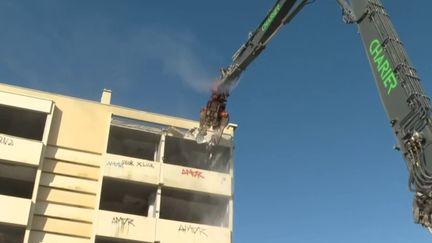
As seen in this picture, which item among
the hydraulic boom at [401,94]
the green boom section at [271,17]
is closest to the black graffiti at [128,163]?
the green boom section at [271,17]

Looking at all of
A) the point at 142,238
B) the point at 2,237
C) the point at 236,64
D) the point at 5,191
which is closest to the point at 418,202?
the point at 236,64

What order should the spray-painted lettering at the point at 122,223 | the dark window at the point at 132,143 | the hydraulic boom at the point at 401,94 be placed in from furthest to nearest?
the dark window at the point at 132,143 < the spray-painted lettering at the point at 122,223 < the hydraulic boom at the point at 401,94

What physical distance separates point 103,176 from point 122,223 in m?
3.44

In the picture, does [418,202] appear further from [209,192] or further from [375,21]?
[209,192]

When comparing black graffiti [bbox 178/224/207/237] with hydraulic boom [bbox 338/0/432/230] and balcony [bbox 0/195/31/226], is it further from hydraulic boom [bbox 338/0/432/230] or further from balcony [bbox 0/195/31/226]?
hydraulic boom [bbox 338/0/432/230]

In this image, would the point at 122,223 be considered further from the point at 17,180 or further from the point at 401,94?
the point at 401,94

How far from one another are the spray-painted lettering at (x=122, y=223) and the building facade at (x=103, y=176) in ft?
0.21

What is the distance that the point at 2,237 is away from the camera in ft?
107

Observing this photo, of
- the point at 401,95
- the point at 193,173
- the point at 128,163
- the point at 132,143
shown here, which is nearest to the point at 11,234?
the point at 128,163

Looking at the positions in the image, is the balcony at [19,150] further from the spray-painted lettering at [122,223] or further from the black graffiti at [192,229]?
the black graffiti at [192,229]

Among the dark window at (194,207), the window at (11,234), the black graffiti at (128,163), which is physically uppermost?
the black graffiti at (128,163)

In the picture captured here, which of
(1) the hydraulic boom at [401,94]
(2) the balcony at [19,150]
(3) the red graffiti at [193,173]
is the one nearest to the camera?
(1) the hydraulic boom at [401,94]

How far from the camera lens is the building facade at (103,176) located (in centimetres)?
3297

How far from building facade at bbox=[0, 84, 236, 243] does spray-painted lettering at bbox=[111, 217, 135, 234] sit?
0.06m
